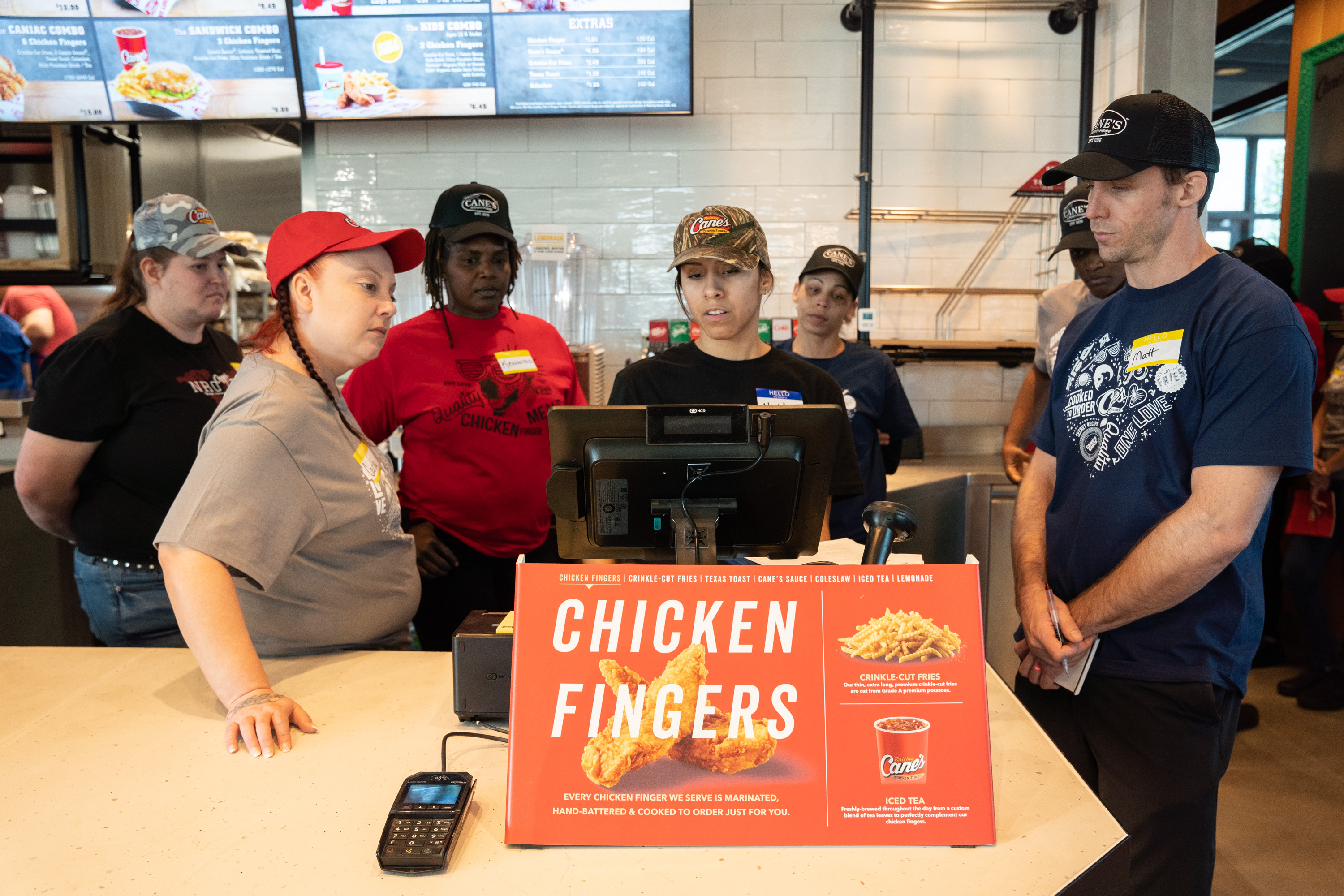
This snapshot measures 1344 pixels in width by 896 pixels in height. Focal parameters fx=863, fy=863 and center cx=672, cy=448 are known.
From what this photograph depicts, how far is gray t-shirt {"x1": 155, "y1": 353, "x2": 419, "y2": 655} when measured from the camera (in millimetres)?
1252

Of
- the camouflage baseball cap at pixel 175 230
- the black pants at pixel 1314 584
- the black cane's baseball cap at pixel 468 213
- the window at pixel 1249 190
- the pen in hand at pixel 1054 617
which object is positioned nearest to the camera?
the pen in hand at pixel 1054 617

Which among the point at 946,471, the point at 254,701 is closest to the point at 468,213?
the point at 254,701

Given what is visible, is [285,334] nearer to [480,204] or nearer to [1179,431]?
[480,204]

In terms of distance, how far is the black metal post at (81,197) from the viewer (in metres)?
3.95

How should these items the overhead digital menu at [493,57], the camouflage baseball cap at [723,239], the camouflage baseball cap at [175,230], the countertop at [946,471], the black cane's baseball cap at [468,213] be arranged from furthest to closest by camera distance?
1. the overhead digital menu at [493,57]
2. the countertop at [946,471]
3. the black cane's baseball cap at [468,213]
4. the camouflage baseball cap at [175,230]
5. the camouflage baseball cap at [723,239]

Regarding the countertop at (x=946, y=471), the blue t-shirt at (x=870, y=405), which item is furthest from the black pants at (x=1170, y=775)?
the countertop at (x=946, y=471)

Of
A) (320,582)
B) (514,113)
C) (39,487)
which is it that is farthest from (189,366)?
(514,113)

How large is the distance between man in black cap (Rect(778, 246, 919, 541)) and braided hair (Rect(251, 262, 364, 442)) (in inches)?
63.5

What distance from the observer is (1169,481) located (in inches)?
54.9

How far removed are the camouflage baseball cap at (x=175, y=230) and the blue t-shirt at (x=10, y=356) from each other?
6.54 ft

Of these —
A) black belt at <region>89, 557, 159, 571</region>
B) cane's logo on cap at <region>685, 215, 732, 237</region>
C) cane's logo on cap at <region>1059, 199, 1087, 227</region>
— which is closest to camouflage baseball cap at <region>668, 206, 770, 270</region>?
cane's logo on cap at <region>685, 215, 732, 237</region>

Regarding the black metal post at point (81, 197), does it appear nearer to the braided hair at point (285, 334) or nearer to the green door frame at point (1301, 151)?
the braided hair at point (285, 334)

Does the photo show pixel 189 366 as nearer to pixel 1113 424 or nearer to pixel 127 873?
pixel 127 873

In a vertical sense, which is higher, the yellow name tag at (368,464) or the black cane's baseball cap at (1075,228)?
the black cane's baseball cap at (1075,228)
